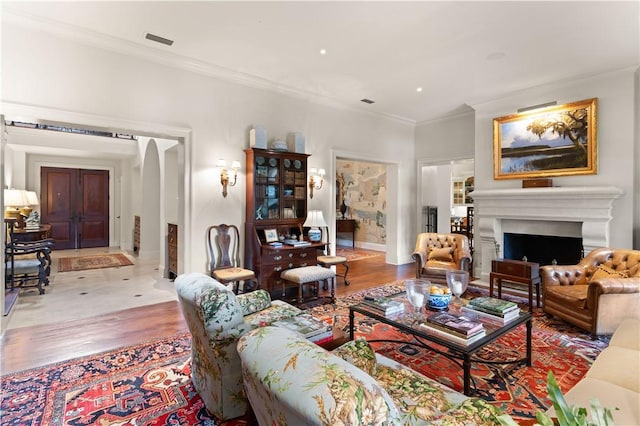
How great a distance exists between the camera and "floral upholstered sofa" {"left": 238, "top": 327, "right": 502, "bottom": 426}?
86 centimetres

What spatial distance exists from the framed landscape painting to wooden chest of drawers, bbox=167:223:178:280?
18.1 ft

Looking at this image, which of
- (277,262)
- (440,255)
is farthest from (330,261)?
(440,255)

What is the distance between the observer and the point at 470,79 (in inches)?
191

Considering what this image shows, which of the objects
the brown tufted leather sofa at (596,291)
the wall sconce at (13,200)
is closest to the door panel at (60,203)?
the wall sconce at (13,200)

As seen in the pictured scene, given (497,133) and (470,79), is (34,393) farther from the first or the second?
(497,133)

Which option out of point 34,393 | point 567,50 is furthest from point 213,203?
point 567,50

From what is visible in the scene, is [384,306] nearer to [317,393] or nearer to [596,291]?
[317,393]

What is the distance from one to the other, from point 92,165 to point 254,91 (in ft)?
24.2

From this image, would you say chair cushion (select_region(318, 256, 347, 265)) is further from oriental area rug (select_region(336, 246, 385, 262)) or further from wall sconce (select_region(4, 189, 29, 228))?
wall sconce (select_region(4, 189, 29, 228))

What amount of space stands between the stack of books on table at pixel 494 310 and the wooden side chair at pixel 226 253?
274 cm

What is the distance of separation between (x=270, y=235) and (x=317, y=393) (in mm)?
4002

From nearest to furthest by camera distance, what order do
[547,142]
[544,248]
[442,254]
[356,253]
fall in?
1. [547,142]
2. [442,254]
3. [544,248]
4. [356,253]

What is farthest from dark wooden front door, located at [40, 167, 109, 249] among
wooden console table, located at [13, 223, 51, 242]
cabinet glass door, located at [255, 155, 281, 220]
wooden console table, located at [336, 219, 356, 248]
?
cabinet glass door, located at [255, 155, 281, 220]

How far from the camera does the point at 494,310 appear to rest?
2.56m
